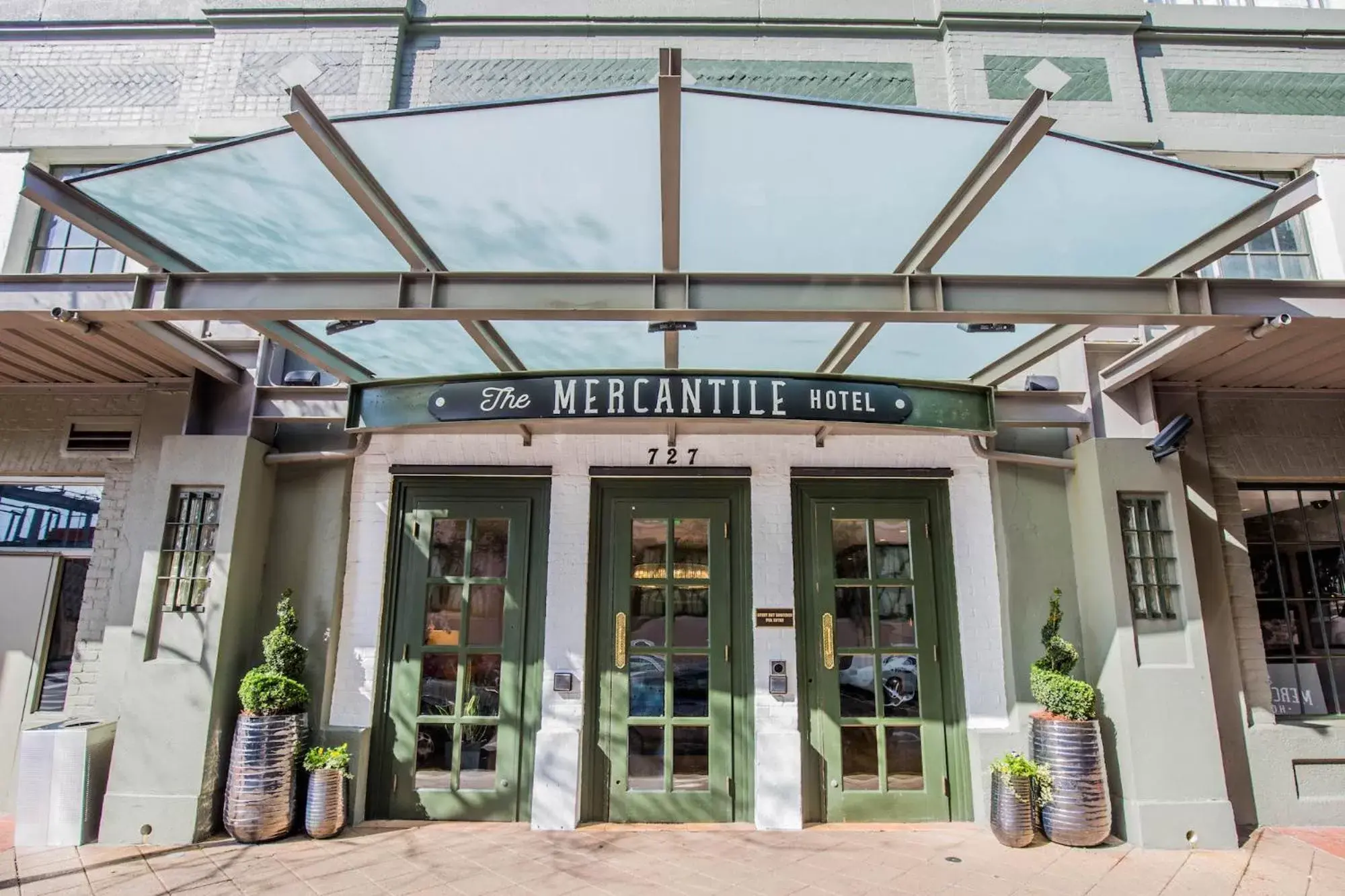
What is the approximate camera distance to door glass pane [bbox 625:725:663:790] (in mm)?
5316

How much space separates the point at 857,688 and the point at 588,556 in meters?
2.17

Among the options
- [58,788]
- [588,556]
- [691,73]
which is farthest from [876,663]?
[58,788]

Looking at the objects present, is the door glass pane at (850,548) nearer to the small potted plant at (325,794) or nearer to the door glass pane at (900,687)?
the door glass pane at (900,687)

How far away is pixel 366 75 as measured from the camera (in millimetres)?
6695

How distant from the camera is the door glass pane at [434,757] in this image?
5324 mm

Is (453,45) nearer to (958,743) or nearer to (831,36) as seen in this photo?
(831,36)

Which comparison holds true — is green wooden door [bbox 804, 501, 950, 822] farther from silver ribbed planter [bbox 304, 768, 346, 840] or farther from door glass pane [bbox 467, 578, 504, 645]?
silver ribbed planter [bbox 304, 768, 346, 840]

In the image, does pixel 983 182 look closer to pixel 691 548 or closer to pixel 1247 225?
pixel 1247 225

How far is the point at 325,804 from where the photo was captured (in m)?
4.85

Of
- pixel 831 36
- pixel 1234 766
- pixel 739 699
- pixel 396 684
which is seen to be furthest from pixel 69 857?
pixel 831 36

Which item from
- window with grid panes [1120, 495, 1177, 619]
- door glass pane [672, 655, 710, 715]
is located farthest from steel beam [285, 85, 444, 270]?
window with grid panes [1120, 495, 1177, 619]

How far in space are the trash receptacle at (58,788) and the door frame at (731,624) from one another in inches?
122

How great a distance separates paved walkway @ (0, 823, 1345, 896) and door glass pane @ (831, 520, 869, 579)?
1.75 meters

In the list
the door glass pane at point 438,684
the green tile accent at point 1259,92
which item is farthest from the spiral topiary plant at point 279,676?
the green tile accent at point 1259,92
